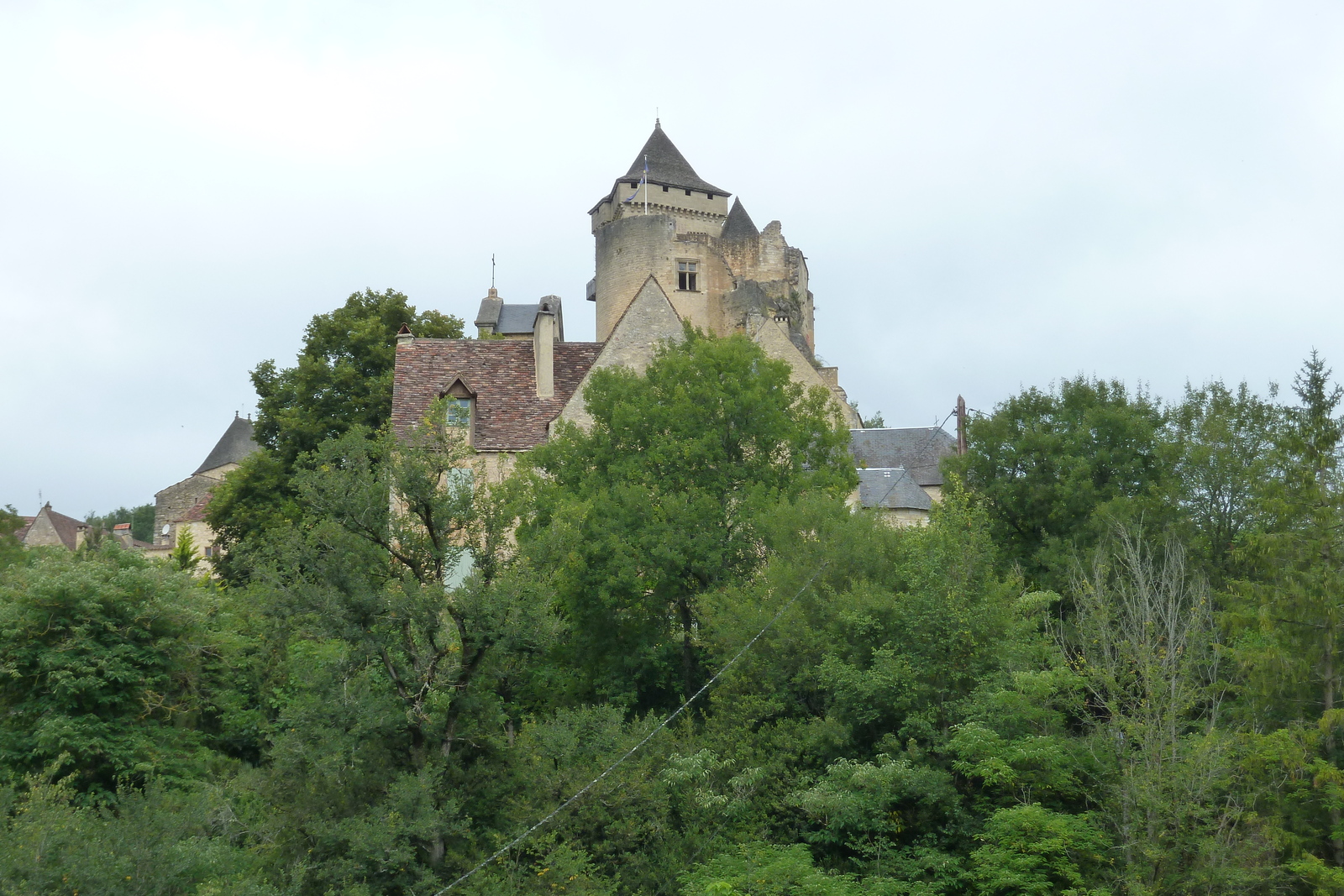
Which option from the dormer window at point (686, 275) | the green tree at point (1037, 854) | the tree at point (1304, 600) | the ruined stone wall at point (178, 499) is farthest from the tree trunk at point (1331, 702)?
the ruined stone wall at point (178, 499)

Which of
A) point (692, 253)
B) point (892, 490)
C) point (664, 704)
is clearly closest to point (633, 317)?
point (892, 490)

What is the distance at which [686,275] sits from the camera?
6250 centimetres

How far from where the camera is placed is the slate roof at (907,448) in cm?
5009

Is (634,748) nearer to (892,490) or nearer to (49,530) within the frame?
(892,490)

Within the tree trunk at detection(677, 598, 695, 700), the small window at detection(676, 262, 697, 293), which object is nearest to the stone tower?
the small window at detection(676, 262, 697, 293)

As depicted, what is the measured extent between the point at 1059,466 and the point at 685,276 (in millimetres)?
33054

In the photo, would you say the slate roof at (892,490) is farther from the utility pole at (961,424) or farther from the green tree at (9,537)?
→ the green tree at (9,537)

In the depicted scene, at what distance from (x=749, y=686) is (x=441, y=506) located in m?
7.48

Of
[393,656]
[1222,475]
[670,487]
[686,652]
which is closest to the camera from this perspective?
[393,656]

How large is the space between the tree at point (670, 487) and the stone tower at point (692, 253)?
28.6 metres

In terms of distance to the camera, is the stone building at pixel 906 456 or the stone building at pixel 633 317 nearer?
the stone building at pixel 633 317

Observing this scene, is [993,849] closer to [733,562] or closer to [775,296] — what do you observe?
[733,562]

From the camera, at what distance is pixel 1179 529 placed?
2986 cm

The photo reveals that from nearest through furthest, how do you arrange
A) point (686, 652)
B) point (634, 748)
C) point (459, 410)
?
point (634, 748) → point (686, 652) → point (459, 410)
